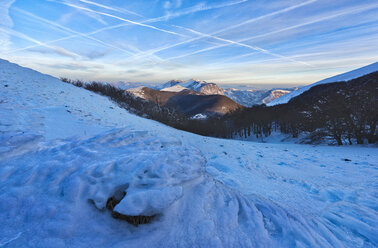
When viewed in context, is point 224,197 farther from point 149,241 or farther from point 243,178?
point 243,178

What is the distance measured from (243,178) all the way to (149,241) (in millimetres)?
3572

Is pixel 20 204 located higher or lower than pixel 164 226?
higher

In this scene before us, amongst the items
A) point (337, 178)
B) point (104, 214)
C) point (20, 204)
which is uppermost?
point (20, 204)

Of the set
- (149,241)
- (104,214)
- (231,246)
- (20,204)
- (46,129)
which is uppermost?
(46,129)

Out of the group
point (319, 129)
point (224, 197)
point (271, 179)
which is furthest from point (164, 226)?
point (319, 129)

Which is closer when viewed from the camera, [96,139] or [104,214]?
[104,214]

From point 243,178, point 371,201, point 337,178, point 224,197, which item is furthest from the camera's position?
point 337,178

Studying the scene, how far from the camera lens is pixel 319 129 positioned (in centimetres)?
1664

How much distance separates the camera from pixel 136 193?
6.65ft

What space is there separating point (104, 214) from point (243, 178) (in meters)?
3.87

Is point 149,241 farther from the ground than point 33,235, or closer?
closer

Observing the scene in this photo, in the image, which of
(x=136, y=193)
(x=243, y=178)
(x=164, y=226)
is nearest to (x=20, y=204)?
(x=136, y=193)

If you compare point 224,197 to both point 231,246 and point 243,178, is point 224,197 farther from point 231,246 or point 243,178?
point 243,178

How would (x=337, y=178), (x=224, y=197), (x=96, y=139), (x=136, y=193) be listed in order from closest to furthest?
1. (x=136, y=193)
2. (x=224, y=197)
3. (x=96, y=139)
4. (x=337, y=178)
